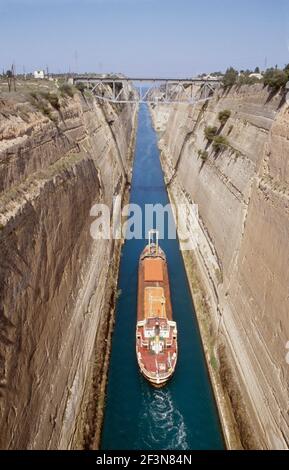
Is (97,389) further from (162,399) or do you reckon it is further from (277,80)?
(277,80)

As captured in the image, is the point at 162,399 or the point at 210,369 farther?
the point at 210,369

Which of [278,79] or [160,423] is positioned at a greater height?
[278,79]

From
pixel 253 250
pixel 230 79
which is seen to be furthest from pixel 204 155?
pixel 253 250

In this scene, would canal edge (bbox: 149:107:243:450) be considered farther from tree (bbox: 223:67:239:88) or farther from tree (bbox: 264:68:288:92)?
tree (bbox: 223:67:239:88)

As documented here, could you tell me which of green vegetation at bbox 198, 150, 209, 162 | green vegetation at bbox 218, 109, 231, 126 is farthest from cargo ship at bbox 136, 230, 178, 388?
green vegetation at bbox 218, 109, 231, 126

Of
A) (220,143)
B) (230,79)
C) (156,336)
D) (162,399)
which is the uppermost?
(230,79)

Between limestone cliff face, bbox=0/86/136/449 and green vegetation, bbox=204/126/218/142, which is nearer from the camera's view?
limestone cliff face, bbox=0/86/136/449

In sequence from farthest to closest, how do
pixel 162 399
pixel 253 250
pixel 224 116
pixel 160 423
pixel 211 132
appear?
pixel 211 132 < pixel 224 116 < pixel 162 399 < pixel 253 250 < pixel 160 423

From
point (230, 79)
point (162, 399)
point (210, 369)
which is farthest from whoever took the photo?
point (230, 79)
